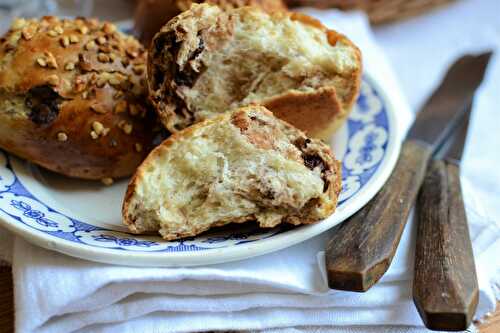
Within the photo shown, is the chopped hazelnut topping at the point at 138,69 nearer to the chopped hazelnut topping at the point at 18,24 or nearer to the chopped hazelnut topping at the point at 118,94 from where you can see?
the chopped hazelnut topping at the point at 118,94

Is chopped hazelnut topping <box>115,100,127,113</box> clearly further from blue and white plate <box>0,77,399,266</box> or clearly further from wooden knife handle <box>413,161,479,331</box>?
wooden knife handle <box>413,161,479,331</box>

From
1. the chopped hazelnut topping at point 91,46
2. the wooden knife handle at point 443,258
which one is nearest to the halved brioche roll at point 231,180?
the wooden knife handle at point 443,258

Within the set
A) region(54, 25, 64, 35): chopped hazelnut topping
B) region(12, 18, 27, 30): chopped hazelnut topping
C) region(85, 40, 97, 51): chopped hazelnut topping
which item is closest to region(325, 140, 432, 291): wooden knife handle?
region(85, 40, 97, 51): chopped hazelnut topping

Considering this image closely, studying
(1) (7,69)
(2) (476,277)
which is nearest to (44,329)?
(1) (7,69)

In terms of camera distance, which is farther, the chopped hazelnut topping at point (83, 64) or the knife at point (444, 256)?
the chopped hazelnut topping at point (83, 64)

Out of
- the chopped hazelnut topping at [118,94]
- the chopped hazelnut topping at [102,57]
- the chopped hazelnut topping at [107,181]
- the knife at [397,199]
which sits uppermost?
the chopped hazelnut topping at [102,57]

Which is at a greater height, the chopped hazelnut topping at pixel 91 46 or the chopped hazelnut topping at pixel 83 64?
the chopped hazelnut topping at pixel 91 46

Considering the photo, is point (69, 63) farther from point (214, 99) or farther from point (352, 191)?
point (352, 191)
